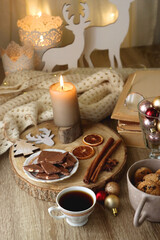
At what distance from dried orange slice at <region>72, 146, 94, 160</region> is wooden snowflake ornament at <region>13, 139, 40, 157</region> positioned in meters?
0.11

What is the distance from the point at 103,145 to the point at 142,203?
0.29m

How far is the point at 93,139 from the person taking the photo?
86 centimetres

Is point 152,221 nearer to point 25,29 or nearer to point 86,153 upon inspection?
point 86,153

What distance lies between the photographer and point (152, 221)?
631mm

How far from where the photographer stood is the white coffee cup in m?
0.59

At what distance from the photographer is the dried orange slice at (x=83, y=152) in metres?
0.79

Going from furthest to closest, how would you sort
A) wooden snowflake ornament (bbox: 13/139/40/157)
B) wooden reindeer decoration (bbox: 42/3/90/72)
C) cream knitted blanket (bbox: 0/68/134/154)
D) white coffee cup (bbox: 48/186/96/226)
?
wooden reindeer decoration (bbox: 42/3/90/72) → cream knitted blanket (bbox: 0/68/134/154) → wooden snowflake ornament (bbox: 13/139/40/157) → white coffee cup (bbox: 48/186/96/226)

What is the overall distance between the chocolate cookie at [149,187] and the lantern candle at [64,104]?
1.00 ft

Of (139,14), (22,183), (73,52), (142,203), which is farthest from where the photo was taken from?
(139,14)

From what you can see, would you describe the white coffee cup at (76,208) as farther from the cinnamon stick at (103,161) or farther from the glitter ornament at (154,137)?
the glitter ornament at (154,137)

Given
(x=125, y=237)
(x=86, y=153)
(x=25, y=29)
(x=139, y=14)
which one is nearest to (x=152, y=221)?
(x=125, y=237)

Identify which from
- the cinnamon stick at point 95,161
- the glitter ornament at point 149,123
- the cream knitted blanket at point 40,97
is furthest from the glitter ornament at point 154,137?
the cream knitted blanket at point 40,97

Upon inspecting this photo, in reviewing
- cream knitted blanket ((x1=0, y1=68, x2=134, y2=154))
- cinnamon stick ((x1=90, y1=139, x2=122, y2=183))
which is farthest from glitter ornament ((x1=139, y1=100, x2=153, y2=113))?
cream knitted blanket ((x1=0, y1=68, x2=134, y2=154))

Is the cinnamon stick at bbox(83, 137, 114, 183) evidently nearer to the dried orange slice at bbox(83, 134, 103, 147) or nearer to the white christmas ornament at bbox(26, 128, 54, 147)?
the dried orange slice at bbox(83, 134, 103, 147)
